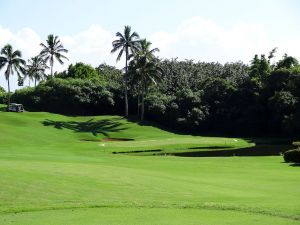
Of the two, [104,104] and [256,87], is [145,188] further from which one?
[104,104]

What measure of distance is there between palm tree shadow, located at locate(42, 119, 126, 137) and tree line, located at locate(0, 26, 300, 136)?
26.1 ft

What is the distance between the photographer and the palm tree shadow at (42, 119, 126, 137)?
80.1 metres

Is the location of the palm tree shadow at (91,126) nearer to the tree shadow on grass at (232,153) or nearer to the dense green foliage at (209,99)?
the dense green foliage at (209,99)

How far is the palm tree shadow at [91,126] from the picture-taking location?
80062 millimetres

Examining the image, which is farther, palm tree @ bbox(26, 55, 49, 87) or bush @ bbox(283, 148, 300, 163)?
palm tree @ bbox(26, 55, 49, 87)

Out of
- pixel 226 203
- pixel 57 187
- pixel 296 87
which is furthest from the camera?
pixel 296 87

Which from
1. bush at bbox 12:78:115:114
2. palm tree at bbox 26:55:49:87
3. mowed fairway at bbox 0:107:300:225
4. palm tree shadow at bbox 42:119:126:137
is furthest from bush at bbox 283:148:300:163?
palm tree at bbox 26:55:49:87

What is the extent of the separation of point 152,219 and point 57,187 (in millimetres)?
6765

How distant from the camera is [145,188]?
20.6m

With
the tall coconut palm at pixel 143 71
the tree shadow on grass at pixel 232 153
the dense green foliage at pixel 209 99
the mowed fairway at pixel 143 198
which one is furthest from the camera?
the tall coconut palm at pixel 143 71

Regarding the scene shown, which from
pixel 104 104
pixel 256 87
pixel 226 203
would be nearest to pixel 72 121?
pixel 104 104

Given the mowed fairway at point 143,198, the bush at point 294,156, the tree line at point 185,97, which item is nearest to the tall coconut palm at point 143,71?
the tree line at point 185,97

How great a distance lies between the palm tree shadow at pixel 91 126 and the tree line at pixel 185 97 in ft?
26.1

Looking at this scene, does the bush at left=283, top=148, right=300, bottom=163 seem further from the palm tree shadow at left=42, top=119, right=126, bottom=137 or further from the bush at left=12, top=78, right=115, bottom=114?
the bush at left=12, top=78, right=115, bottom=114
